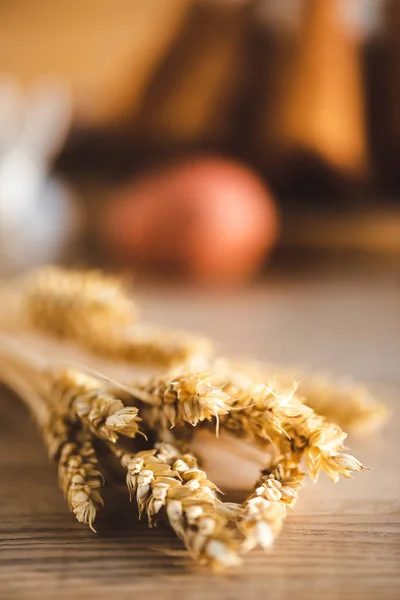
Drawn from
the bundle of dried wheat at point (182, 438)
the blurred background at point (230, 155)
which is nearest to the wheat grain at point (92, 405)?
the bundle of dried wheat at point (182, 438)

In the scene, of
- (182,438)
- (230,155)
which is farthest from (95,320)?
(230,155)

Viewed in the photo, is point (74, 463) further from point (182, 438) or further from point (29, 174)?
point (29, 174)

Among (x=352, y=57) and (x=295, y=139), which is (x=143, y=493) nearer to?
(x=295, y=139)

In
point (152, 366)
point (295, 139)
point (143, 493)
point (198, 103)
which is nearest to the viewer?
point (143, 493)

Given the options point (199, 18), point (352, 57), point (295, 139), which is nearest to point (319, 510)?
point (295, 139)

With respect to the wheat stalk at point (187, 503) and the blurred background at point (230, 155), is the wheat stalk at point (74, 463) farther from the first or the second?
the blurred background at point (230, 155)

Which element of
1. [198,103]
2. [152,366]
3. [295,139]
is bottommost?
[152,366]

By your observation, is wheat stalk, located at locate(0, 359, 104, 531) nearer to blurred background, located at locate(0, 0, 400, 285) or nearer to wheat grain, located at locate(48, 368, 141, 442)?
wheat grain, located at locate(48, 368, 141, 442)
